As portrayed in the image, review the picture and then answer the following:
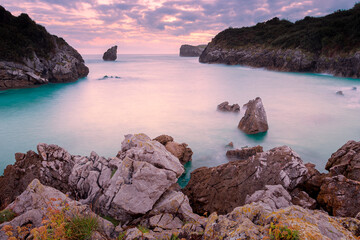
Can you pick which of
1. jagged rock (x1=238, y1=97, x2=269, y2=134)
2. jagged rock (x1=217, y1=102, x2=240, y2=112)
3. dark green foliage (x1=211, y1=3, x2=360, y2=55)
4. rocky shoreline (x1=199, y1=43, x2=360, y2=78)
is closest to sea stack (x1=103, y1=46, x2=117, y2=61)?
rocky shoreline (x1=199, y1=43, x2=360, y2=78)

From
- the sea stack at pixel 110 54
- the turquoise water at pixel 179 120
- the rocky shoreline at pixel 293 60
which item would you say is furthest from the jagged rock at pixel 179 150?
the sea stack at pixel 110 54

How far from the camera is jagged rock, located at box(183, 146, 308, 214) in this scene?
876 centimetres

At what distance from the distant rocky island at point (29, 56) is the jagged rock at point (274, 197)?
48761mm

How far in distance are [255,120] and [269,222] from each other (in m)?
16.3

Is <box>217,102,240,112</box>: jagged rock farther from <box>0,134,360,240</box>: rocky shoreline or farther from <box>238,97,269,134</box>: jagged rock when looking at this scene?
<box>0,134,360,240</box>: rocky shoreline

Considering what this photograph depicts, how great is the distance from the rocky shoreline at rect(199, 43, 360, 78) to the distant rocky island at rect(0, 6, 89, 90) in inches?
2551

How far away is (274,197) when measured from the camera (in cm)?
705

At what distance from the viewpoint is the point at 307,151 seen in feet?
55.9

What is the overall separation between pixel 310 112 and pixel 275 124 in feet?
27.3

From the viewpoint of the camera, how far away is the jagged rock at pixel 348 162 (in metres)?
8.62

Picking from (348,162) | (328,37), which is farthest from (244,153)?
(328,37)

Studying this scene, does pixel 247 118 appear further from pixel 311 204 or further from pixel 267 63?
pixel 267 63

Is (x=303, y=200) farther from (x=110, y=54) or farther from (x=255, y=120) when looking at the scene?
(x=110, y=54)

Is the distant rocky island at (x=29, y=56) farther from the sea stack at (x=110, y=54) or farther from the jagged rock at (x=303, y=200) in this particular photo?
the sea stack at (x=110, y=54)
